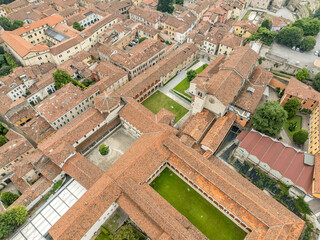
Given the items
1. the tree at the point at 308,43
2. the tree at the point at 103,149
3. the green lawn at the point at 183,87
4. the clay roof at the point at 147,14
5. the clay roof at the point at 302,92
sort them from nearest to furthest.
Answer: the tree at the point at 103,149 → the clay roof at the point at 302,92 → the green lawn at the point at 183,87 → the tree at the point at 308,43 → the clay roof at the point at 147,14

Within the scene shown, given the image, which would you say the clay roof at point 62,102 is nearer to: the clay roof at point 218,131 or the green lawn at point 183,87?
the green lawn at point 183,87

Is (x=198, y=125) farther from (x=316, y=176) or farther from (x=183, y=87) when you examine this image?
Answer: (x=316, y=176)

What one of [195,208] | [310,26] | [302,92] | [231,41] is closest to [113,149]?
[195,208]

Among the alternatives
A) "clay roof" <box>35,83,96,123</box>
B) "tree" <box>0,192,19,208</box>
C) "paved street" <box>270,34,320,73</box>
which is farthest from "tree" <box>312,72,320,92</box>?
"tree" <box>0,192,19,208</box>

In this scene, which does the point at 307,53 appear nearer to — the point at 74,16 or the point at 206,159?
the point at 206,159

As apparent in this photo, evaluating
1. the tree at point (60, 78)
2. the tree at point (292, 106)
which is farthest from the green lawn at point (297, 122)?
the tree at point (60, 78)

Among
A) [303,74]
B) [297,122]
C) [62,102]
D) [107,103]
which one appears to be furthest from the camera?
[303,74]

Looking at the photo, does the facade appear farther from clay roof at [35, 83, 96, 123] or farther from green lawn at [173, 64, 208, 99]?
clay roof at [35, 83, 96, 123]
